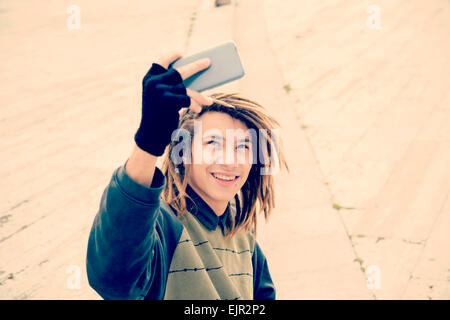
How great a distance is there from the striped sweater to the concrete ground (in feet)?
4.21

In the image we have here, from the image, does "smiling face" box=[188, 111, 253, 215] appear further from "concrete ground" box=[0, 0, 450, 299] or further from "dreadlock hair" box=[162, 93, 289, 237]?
"concrete ground" box=[0, 0, 450, 299]

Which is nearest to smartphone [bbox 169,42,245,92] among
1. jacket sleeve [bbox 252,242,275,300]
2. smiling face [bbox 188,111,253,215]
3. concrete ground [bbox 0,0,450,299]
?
smiling face [bbox 188,111,253,215]

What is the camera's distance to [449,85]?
17.2ft

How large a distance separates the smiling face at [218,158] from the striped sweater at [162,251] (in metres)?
0.06

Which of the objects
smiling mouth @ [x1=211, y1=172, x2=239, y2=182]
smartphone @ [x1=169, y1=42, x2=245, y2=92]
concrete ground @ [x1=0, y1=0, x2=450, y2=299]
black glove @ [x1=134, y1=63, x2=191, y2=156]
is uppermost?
smartphone @ [x1=169, y1=42, x2=245, y2=92]

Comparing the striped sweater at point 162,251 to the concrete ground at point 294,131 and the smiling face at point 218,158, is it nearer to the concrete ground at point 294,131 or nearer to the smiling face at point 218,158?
the smiling face at point 218,158

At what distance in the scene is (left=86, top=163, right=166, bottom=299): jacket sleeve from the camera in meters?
1.07

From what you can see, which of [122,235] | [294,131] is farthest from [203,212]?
[294,131]

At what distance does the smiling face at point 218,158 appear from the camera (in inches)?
64.4

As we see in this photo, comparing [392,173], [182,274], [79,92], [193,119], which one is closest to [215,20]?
[79,92]

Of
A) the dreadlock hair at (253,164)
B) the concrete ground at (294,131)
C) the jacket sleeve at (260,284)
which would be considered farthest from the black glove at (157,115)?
the concrete ground at (294,131)

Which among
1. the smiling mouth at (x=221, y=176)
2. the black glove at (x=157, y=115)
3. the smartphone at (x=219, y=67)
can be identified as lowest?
the smiling mouth at (x=221, y=176)
